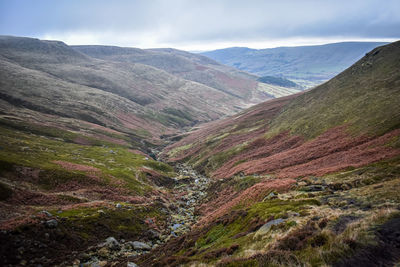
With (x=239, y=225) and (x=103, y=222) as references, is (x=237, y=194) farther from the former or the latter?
(x=103, y=222)

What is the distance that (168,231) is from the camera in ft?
126

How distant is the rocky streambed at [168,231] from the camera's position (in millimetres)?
27325

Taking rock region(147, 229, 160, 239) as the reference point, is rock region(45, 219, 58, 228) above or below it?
above

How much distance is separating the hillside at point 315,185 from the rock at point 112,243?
6331mm

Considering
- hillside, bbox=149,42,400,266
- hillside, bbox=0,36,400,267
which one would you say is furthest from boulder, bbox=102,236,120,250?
hillside, bbox=149,42,400,266

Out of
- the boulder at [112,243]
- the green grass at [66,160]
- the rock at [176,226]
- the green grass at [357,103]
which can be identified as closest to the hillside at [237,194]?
the boulder at [112,243]

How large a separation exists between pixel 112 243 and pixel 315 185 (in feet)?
94.5

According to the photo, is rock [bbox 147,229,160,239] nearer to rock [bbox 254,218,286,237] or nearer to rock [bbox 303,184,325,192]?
rock [bbox 254,218,286,237]

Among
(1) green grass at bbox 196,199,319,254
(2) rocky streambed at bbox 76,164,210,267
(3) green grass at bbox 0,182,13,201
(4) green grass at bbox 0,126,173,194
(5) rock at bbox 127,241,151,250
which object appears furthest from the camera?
(4) green grass at bbox 0,126,173,194

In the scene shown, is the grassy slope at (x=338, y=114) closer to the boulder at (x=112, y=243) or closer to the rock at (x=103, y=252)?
the boulder at (x=112, y=243)

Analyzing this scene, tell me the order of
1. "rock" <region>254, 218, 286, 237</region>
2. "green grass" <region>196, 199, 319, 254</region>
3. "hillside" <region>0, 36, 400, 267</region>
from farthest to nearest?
1. "green grass" <region>196, 199, 319, 254</region>
2. "rock" <region>254, 218, 286, 237</region>
3. "hillside" <region>0, 36, 400, 267</region>

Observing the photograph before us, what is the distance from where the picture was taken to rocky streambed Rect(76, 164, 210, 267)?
27325mm

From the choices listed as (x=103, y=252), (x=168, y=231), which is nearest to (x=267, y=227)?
(x=103, y=252)

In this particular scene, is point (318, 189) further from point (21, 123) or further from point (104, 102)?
point (104, 102)
